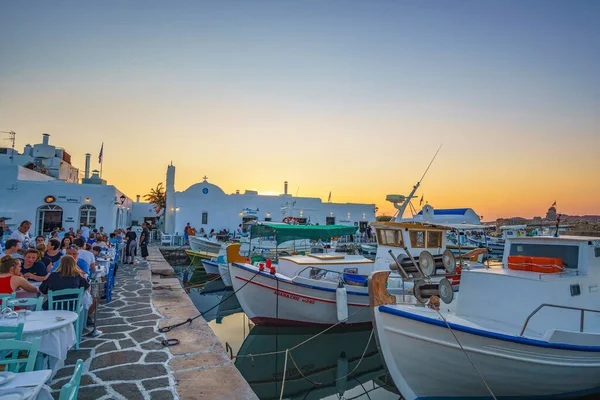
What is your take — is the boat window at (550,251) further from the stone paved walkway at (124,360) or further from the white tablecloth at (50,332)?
the white tablecloth at (50,332)

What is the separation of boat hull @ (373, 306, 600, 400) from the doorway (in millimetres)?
20746

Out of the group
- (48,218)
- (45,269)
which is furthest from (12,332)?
(48,218)

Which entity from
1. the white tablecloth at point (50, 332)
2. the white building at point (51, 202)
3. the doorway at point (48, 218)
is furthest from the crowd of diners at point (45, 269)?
the doorway at point (48, 218)

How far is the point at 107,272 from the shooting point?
882 centimetres

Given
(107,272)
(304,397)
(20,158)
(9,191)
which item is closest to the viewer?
(304,397)

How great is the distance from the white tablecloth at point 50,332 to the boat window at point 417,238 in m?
8.78

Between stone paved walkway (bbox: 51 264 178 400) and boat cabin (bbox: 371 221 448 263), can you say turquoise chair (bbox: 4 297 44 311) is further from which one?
boat cabin (bbox: 371 221 448 263)

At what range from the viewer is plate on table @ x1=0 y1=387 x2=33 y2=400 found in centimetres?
243

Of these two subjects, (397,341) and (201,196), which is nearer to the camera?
(397,341)

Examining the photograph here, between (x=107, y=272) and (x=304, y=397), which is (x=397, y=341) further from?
(x=107, y=272)

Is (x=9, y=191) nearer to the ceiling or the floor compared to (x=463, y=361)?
nearer to the ceiling

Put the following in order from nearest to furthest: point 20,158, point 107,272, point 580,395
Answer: point 580,395 < point 107,272 < point 20,158

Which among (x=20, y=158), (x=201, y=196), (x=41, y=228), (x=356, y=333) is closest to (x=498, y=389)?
(x=356, y=333)

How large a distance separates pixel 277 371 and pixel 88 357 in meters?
4.09
